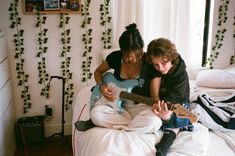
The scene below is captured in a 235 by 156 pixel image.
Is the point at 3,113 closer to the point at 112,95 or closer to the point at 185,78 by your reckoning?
the point at 112,95

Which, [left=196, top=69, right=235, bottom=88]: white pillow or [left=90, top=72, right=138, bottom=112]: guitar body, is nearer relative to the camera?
[left=90, top=72, right=138, bottom=112]: guitar body

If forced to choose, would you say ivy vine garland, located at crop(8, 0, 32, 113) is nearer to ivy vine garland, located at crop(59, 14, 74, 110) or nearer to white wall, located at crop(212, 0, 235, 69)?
ivy vine garland, located at crop(59, 14, 74, 110)

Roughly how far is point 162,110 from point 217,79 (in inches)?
42.6

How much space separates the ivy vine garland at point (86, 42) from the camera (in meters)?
2.37

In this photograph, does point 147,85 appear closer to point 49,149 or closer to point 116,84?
point 116,84

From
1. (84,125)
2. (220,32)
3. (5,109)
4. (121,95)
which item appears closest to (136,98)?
(121,95)

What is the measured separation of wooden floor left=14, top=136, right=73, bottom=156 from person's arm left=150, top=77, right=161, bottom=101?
1.13 meters

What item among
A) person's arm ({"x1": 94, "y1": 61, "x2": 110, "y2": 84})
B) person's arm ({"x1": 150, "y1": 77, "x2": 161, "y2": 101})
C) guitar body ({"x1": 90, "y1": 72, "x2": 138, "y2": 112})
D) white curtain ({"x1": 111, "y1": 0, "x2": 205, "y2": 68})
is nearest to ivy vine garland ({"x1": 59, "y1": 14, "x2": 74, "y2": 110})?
white curtain ({"x1": 111, "y1": 0, "x2": 205, "y2": 68})

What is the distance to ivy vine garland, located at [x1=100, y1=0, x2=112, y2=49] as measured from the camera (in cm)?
239

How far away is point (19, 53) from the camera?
2346mm

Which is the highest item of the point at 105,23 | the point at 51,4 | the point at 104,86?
the point at 51,4

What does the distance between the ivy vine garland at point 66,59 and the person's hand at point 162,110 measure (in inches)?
51.3

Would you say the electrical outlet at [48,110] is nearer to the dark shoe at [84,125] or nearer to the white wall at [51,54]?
the white wall at [51,54]

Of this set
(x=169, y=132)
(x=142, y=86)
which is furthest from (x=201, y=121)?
(x=142, y=86)
